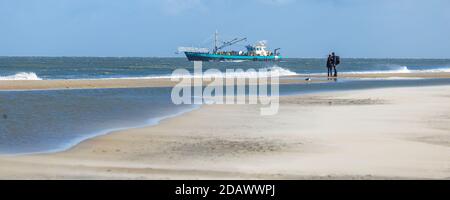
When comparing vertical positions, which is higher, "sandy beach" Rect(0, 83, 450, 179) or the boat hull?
the boat hull

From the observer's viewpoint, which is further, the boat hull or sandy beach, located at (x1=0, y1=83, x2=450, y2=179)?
the boat hull

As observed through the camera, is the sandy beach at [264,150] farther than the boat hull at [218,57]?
No

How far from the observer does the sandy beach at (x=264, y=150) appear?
9.41m

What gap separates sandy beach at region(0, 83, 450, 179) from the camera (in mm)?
9414

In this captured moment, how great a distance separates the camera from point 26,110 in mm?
19312

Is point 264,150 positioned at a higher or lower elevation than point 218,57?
lower

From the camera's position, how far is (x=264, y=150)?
11.4 m

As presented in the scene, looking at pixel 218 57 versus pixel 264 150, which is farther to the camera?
pixel 218 57

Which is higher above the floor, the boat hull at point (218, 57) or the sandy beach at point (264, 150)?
the boat hull at point (218, 57)

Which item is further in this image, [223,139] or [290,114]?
[290,114]
